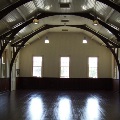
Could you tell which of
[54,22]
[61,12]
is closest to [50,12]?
[61,12]

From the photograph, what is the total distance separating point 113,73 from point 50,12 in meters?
9.61

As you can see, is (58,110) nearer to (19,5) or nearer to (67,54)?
(19,5)

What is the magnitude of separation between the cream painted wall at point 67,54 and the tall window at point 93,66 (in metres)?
0.26

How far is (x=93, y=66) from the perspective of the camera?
2544cm

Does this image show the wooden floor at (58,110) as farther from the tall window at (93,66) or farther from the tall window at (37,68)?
the tall window at (37,68)

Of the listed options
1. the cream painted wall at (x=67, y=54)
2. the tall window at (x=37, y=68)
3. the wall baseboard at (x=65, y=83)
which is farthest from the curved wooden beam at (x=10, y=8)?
the tall window at (x=37, y=68)

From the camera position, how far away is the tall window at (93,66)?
25.4 meters

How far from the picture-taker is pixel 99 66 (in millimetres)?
25391

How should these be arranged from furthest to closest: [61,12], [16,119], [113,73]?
[113,73] → [61,12] → [16,119]

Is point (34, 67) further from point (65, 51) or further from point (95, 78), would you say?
point (95, 78)

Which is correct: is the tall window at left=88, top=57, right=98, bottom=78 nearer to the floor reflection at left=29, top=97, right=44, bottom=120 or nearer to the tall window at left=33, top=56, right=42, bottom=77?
the tall window at left=33, top=56, right=42, bottom=77

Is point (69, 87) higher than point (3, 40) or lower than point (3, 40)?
lower

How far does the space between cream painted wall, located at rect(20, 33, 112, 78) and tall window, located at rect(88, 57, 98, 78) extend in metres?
0.26

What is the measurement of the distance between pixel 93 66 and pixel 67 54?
2.34 meters
